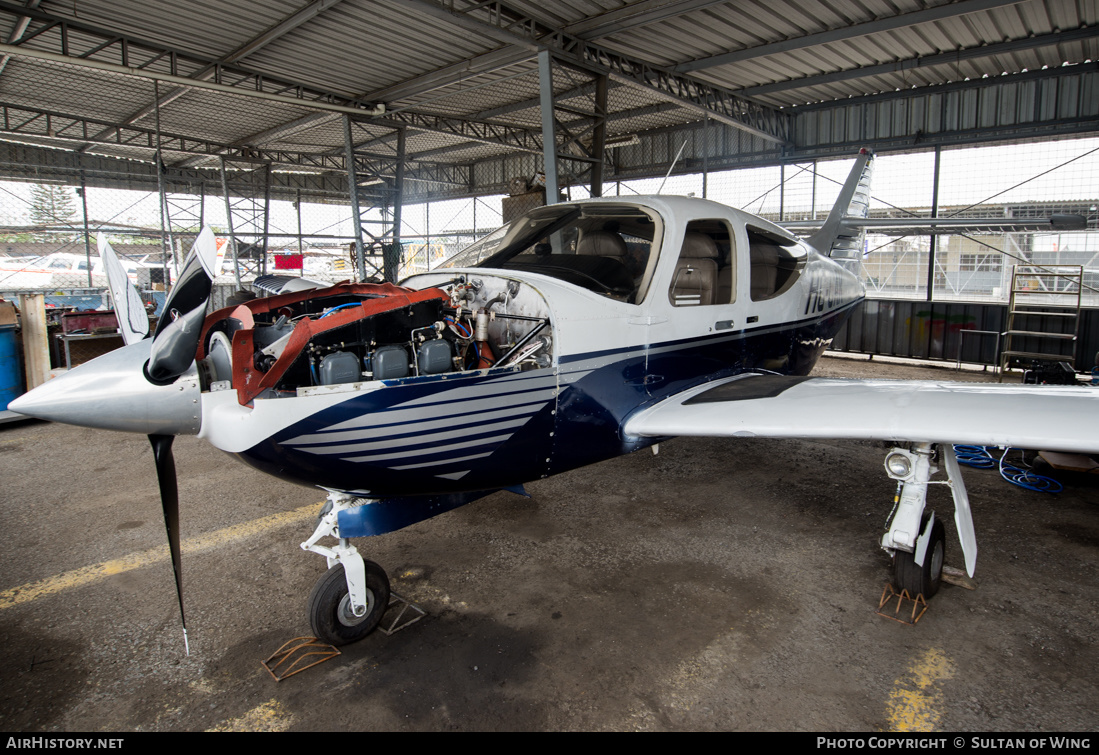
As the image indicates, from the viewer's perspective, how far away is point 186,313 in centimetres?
234

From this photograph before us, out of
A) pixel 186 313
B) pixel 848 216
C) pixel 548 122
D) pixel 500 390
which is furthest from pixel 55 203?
pixel 500 390

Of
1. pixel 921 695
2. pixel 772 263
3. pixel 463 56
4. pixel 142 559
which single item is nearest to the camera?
pixel 921 695

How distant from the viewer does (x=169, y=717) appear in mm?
2438

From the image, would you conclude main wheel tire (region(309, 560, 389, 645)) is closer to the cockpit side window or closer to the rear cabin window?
the cockpit side window

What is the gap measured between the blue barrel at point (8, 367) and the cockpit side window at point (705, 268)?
25.3ft

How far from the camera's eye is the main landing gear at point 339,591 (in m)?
2.82

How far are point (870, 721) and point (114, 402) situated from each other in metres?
3.32

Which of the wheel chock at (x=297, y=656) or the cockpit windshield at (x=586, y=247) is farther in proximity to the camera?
the cockpit windshield at (x=586, y=247)

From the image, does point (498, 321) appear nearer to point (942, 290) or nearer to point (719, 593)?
point (719, 593)

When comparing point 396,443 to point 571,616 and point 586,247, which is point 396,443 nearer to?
point 571,616

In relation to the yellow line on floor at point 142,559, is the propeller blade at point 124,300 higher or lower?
higher

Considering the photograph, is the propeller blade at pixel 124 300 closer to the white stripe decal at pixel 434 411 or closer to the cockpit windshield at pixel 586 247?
the white stripe decal at pixel 434 411

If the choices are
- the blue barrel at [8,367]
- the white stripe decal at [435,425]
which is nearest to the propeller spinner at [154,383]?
the white stripe decal at [435,425]

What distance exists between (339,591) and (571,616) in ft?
3.97
